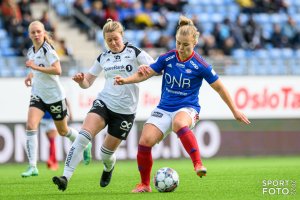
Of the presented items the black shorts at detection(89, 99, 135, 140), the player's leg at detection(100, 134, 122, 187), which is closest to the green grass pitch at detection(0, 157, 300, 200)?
the player's leg at detection(100, 134, 122, 187)

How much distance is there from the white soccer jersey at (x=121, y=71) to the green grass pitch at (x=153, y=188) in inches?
42.7

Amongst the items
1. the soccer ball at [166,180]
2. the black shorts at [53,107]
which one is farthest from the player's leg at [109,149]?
the black shorts at [53,107]

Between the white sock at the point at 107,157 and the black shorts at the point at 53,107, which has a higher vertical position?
the black shorts at the point at 53,107

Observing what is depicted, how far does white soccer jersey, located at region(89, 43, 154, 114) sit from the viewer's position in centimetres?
1070

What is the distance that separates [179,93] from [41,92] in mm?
3663

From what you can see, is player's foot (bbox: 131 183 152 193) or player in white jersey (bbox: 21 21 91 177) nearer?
player's foot (bbox: 131 183 152 193)

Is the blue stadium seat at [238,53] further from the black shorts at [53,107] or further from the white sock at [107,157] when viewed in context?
the white sock at [107,157]

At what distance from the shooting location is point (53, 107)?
43.8 ft

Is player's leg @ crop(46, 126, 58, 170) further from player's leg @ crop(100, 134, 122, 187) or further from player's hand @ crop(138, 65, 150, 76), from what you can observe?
player's hand @ crop(138, 65, 150, 76)

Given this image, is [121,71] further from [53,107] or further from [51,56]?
[53,107]

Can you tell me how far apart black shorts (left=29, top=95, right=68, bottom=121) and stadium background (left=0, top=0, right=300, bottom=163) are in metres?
4.06

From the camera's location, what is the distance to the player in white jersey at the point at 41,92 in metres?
13.0

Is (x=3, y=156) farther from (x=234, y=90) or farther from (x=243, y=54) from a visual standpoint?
(x=243, y=54)

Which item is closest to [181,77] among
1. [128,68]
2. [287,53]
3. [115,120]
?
[128,68]
